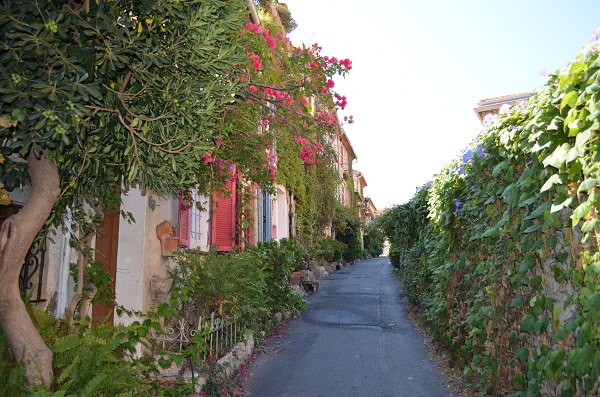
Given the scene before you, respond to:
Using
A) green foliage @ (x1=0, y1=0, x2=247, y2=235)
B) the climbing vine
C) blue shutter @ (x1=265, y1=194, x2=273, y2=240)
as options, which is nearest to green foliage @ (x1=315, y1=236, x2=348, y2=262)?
blue shutter @ (x1=265, y1=194, x2=273, y2=240)

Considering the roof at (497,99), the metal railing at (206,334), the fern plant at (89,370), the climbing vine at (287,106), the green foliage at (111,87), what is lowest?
the metal railing at (206,334)

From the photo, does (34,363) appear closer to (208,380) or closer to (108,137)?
(108,137)

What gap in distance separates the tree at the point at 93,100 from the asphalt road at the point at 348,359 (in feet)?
11.1

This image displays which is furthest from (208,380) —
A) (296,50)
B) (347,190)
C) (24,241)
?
(347,190)

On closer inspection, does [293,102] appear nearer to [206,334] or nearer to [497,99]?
[206,334]

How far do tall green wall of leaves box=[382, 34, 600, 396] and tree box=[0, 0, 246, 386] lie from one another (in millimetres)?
2100

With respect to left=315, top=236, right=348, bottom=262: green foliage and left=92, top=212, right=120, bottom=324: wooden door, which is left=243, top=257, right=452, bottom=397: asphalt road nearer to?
left=92, top=212, right=120, bottom=324: wooden door

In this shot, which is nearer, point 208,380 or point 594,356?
point 594,356

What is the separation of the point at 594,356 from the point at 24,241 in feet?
10.3

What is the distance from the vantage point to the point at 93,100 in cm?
280

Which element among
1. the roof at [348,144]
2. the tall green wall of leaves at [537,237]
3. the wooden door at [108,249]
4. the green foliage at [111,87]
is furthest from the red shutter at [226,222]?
the roof at [348,144]

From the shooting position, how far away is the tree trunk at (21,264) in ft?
8.64

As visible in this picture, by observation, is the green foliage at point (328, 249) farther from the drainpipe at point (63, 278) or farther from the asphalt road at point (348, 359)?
the drainpipe at point (63, 278)

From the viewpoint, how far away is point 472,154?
4.69 meters
